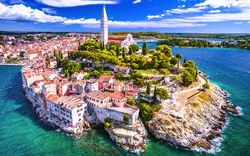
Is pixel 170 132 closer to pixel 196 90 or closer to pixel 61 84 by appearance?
pixel 196 90

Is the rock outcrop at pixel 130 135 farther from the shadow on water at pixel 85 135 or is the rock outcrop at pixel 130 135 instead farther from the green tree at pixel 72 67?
the green tree at pixel 72 67

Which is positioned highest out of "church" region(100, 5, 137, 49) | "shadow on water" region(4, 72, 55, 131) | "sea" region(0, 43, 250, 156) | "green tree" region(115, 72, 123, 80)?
"church" region(100, 5, 137, 49)

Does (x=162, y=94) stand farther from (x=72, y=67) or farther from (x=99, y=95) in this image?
(x=72, y=67)

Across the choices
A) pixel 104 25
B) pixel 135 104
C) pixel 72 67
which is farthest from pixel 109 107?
pixel 104 25

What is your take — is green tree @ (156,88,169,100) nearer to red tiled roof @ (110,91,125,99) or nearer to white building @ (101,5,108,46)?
red tiled roof @ (110,91,125,99)

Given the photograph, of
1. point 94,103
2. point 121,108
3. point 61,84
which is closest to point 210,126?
point 121,108

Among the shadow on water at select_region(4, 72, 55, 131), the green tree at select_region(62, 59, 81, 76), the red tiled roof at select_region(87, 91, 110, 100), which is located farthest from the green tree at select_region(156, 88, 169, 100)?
the green tree at select_region(62, 59, 81, 76)
